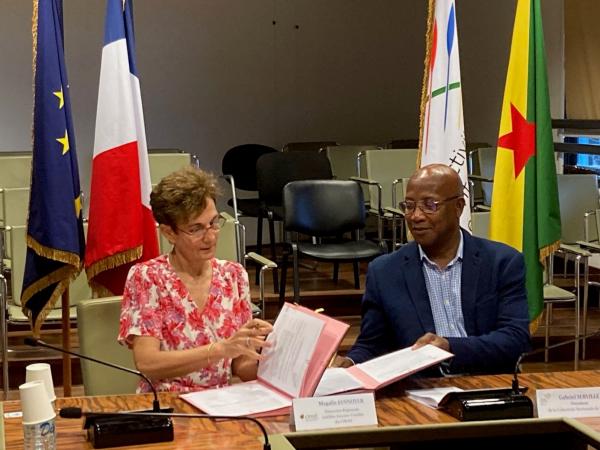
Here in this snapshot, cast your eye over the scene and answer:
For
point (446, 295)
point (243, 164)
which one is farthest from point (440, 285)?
point (243, 164)

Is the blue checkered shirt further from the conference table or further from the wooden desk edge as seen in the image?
the wooden desk edge

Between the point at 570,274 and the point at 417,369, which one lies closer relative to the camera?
the point at 417,369

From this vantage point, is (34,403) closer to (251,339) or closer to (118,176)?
(251,339)

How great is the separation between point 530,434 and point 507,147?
2308 mm

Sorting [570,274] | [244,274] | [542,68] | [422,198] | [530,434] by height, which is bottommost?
[570,274]

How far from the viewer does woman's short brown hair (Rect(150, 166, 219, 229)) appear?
261cm

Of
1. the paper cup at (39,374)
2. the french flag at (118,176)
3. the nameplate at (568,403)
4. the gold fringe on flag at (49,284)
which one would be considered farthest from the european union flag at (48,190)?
the nameplate at (568,403)

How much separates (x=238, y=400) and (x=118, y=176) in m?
1.83

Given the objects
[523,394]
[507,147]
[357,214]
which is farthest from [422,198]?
[357,214]

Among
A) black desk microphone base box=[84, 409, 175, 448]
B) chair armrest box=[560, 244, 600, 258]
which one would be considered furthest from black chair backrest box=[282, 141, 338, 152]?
black desk microphone base box=[84, 409, 175, 448]

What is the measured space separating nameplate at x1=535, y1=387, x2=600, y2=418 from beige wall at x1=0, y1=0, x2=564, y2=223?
571cm

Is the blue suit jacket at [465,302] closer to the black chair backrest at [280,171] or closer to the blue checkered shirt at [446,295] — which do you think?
the blue checkered shirt at [446,295]

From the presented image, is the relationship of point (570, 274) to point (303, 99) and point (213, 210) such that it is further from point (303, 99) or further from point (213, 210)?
point (213, 210)

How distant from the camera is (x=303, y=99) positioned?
28.2ft
